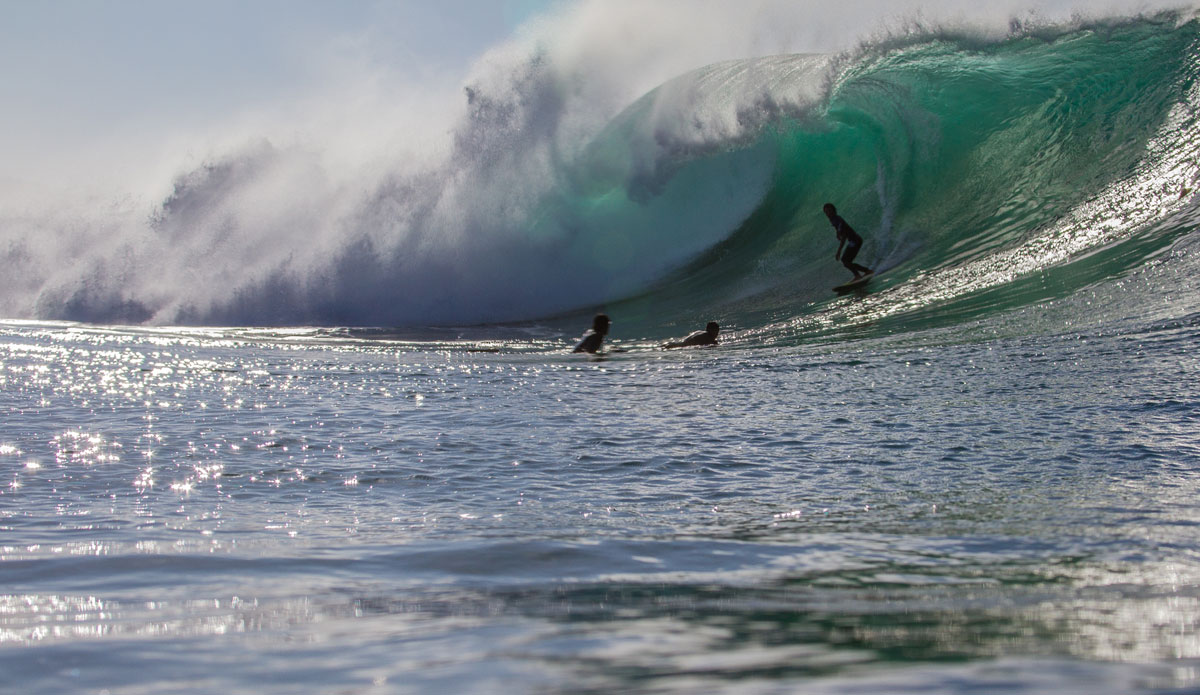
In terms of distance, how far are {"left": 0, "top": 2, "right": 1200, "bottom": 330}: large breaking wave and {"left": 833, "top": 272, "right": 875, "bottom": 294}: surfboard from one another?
0.83 feet

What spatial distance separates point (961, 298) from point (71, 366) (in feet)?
27.8

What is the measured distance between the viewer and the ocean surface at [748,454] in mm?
1724

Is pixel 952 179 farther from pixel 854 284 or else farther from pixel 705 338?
pixel 705 338

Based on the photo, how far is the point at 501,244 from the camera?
1739 centimetres

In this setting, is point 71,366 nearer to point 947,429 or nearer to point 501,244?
point 947,429

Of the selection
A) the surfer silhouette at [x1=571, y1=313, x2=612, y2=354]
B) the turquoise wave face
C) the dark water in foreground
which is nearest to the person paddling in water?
the turquoise wave face

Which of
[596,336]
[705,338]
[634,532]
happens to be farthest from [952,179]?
[634,532]

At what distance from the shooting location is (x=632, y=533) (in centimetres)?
295

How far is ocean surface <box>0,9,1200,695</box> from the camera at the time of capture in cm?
172

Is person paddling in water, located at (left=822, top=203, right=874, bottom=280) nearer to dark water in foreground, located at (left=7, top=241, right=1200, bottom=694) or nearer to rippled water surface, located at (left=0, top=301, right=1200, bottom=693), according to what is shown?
dark water in foreground, located at (left=7, top=241, right=1200, bottom=694)

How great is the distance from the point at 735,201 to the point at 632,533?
45.5 feet

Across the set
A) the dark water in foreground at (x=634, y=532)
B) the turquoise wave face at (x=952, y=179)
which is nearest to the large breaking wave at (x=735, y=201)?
the turquoise wave face at (x=952, y=179)

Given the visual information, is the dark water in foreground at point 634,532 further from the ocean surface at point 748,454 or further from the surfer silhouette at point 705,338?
the surfer silhouette at point 705,338

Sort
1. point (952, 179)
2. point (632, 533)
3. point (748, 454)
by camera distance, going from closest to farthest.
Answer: point (632, 533)
point (748, 454)
point (952, 179)
